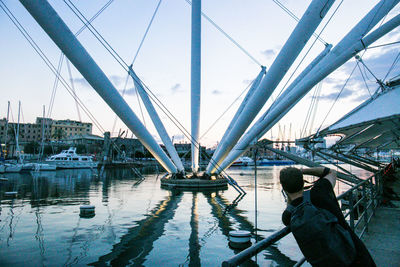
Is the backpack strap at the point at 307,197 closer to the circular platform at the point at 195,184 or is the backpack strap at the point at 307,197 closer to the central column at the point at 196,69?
the circular platform at the point at 195,184

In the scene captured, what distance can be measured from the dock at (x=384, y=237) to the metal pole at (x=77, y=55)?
1279 cm

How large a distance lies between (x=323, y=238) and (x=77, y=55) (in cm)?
1353

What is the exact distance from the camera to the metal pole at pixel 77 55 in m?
11.6

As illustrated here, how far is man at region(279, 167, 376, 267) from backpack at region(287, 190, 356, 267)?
0.08 meters

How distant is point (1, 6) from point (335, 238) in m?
15.6

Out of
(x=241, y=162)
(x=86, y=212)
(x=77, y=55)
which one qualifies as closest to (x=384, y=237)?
(x=86, y=212)

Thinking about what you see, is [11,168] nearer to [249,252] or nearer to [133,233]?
[133,233]

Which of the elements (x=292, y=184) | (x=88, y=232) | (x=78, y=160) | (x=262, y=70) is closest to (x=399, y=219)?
(x=292, y=184)

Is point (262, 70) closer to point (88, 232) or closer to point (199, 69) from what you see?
point (199, 69)

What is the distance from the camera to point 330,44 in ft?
63.1

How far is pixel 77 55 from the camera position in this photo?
1300 cm

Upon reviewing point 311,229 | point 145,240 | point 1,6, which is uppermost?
point 1,6

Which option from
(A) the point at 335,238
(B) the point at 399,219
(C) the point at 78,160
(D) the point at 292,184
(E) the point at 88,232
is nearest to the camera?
(A) the point at 335,238

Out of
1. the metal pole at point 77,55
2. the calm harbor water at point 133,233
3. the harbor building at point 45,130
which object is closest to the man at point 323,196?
the calm harbor water at point 133,233
